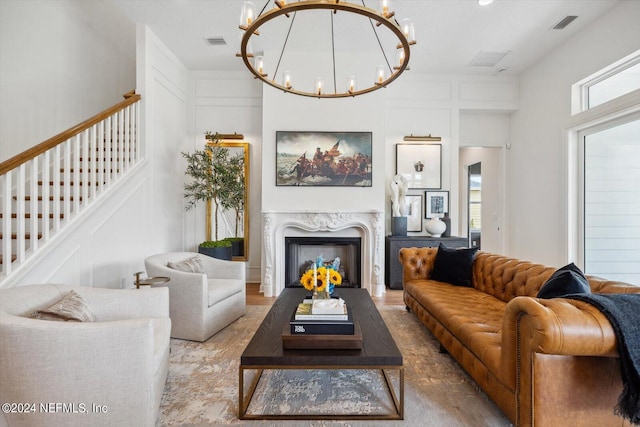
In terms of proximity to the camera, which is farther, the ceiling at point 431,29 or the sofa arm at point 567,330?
the ceiling at point 431,29

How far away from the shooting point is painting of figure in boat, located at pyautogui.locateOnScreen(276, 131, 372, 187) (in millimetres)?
4562

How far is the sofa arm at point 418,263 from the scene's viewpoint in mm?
3512

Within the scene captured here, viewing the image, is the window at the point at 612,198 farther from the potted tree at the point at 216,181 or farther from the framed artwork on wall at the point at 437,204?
the potted tree at the point at 216,181

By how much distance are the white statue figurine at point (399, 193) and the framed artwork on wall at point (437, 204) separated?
48 centimetres

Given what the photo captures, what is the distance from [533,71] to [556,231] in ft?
8.21

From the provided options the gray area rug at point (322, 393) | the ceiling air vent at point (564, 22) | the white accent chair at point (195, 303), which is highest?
the ceiling air vent at point (564, 22)

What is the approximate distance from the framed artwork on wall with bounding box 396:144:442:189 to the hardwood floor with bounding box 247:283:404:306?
186cm

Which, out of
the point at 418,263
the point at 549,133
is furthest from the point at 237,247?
the point at 549,133

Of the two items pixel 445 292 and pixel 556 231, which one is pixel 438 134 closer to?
pixel 556 231

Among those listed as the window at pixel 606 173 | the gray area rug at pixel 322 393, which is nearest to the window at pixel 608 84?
the window at pixel 606 173

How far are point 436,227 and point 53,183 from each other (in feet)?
15.7

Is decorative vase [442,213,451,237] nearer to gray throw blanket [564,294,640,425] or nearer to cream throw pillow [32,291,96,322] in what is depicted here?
gray throw blanket [564,294,640,425]

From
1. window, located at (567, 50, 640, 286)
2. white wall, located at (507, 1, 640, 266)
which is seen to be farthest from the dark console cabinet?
window, located at (567, 50, 640, 286)

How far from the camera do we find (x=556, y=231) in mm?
4340
